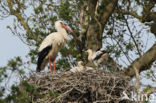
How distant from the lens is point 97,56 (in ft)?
37.3

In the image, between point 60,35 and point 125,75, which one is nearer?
point 125,75

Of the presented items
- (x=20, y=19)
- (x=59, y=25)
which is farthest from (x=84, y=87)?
(x=20, y=19)

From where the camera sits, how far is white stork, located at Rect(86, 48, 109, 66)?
11312 mm

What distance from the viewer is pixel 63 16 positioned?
12656 mm

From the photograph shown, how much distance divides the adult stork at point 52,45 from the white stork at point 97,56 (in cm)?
82

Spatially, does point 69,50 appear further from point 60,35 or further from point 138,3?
point 138,3

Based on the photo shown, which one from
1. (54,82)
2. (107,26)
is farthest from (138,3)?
(54,82)

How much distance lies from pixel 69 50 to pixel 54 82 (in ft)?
9.27

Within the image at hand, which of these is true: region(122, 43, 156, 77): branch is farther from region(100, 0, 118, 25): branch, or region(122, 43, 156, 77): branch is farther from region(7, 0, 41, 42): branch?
region(7, 0, 41, 42): branch

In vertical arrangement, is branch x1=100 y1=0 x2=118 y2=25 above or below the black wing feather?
above

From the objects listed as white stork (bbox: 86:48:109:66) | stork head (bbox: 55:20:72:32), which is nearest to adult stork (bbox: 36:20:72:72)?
stork head (bbox: 55:20:72:32)

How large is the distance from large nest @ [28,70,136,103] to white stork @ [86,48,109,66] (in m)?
1.80

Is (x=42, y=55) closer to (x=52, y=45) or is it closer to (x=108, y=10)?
(x=52, y=45)

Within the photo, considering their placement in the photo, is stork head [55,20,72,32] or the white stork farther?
stork head [55,20,72,32]
